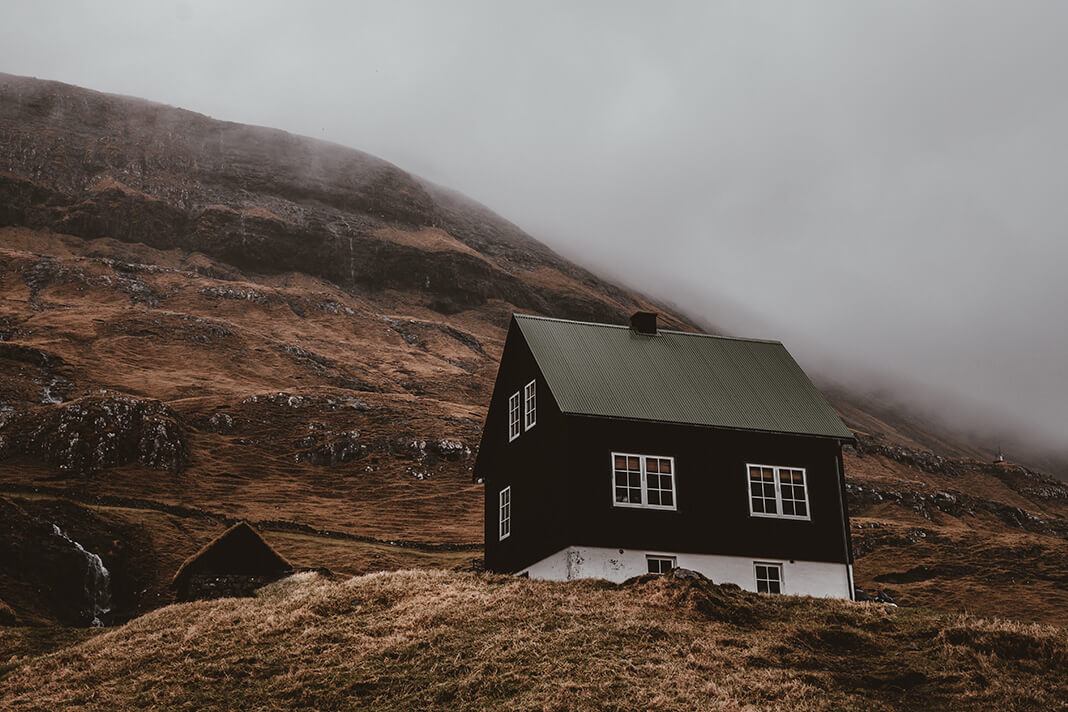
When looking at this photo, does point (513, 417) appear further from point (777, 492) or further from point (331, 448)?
point (331, 448)

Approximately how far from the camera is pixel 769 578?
36594 mm

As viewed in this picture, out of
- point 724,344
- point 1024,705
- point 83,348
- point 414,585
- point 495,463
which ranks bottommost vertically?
point 1024,705

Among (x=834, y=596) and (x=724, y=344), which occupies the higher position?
(x=724, y=344)

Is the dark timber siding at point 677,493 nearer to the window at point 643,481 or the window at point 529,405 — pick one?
the window at point 643,481

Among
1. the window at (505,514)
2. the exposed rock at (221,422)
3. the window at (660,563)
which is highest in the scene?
the exposed rock at (221,422)

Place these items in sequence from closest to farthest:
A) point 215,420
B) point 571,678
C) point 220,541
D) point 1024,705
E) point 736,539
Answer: point 1024,705
point 571,678
point 736,539
point 220,541
point 215,420

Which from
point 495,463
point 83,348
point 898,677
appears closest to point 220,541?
point 495,463

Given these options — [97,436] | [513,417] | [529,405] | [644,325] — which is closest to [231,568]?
[513,417]

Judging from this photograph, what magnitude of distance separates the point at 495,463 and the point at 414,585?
11.1 m

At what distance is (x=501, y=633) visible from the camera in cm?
2614

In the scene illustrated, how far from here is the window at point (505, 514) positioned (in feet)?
134

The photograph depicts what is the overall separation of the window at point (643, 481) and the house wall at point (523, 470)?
7.00ft

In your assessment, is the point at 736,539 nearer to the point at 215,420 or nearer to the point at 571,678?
the point at 571,678

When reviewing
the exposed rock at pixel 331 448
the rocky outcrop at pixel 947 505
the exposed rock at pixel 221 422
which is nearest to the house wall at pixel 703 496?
the exposed rock at pixel 331 448
